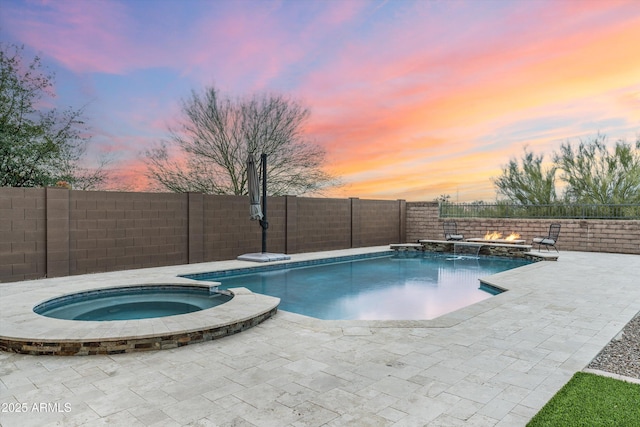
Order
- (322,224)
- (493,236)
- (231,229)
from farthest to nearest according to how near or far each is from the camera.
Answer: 1. (493,236)
2. (322,224)
3. (231,229)

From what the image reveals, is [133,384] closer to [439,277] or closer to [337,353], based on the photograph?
[337,353]

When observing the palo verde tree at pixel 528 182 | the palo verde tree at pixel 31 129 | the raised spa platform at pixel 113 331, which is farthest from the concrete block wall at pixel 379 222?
the raised spa platform at pixel 113 331

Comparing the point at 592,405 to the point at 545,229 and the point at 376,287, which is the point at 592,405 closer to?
the point at 376,287

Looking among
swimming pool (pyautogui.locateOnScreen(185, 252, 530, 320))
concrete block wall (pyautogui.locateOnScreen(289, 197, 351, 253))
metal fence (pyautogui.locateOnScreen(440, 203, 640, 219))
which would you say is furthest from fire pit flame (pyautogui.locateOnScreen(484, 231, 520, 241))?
concrete block wall (pyautogui.locateOnScreen(289, 197, 351, 253))

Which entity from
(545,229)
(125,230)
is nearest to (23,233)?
(125,230)

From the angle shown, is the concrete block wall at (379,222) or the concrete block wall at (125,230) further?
the concrete block wall at (379,222)

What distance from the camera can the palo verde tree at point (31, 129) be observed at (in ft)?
29.6

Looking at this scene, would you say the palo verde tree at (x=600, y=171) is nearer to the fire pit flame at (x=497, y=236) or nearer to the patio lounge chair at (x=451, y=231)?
the fire pit flame at (x=497, y=236)

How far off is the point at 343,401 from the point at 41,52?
1103 centimetres

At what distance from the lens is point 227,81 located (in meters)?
14.2

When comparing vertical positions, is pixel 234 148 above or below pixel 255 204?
above

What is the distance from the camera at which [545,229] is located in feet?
44.4

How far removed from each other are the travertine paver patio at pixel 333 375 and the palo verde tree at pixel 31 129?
764 centimetres

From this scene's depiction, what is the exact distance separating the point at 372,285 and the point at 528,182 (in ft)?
37.7
